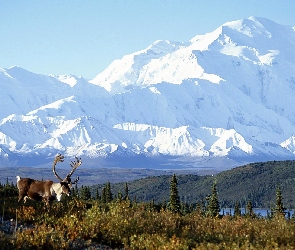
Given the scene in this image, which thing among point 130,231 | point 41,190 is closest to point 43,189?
point 41,190

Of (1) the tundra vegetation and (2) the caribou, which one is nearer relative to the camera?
(1) the tundra vegetation

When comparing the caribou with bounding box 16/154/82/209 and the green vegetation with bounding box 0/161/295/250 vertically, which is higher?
the caribou with bounding box 16/154/82/209

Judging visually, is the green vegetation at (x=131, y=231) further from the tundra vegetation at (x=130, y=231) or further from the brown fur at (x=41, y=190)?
the brown fur at (x=41, y=190)

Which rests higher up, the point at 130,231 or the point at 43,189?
the point at 43,189

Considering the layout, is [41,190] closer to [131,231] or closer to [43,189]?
[43,189]

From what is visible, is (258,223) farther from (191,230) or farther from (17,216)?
(17,216)

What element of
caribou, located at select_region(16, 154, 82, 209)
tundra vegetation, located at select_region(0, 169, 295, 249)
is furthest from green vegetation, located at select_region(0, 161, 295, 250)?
caribou, located at select_region(16, 154, 82, 209)

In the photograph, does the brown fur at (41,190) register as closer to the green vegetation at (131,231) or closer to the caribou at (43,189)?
the caribou at (43,189)

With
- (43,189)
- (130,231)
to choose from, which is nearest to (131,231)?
(130,231)

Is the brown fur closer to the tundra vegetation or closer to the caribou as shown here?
the caribou

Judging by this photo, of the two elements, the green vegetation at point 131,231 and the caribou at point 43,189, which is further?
the caribou at point 43,189

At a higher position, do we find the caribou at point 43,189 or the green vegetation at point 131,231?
the caribou at point 43,189

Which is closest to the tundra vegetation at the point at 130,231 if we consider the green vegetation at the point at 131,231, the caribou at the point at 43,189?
the green vegetation at the point at 131,231

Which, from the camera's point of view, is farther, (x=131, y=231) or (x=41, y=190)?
(x=41, y=190)
